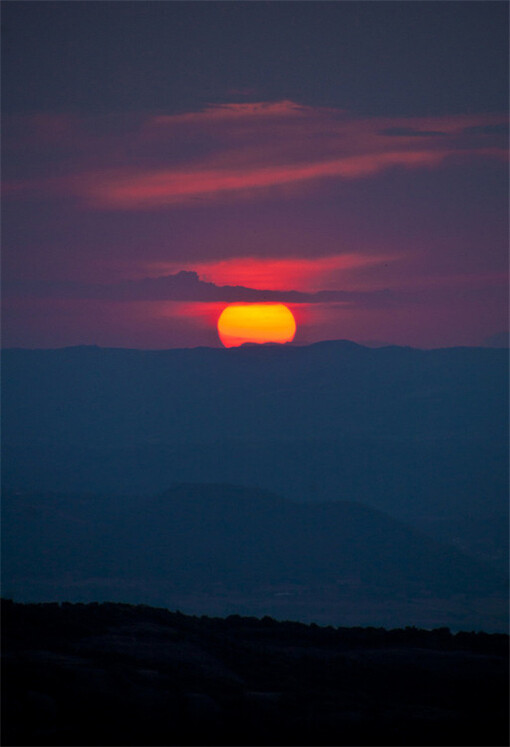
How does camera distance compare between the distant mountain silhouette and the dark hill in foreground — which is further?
the distant mountain silhouette

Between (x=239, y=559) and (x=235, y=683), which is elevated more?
(x=239, y=559)

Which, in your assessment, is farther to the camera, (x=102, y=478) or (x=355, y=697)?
(x=102, y=478)

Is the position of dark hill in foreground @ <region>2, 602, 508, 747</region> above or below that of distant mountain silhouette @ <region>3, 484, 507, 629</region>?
below

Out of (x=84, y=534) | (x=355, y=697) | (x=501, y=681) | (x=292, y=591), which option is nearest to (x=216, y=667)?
(x=355, y=697)

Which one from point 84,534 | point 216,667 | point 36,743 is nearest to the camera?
point 36,743

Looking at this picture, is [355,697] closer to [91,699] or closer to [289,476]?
[91,699]

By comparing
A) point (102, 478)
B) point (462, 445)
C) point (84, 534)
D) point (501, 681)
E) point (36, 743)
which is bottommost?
point (36, 743)
